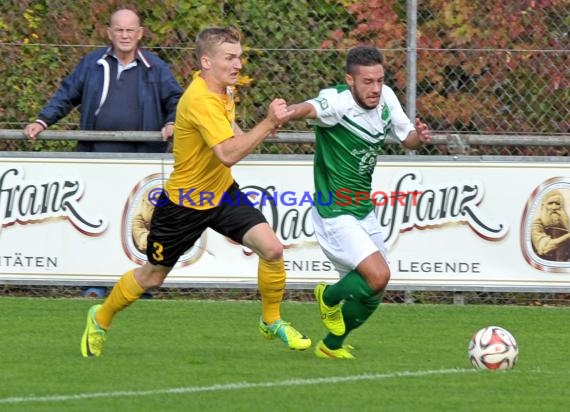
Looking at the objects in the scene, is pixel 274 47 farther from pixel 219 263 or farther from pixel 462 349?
pixel 462 349

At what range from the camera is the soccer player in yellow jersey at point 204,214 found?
7.97 m

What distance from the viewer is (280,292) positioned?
8195mm

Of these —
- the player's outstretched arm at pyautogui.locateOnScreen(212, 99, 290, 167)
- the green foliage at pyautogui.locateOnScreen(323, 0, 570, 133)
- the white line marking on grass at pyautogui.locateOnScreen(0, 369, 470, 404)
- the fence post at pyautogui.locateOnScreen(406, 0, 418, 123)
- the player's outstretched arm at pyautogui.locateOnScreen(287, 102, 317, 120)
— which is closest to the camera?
the white line marking on grass at pyautogui.locateOnScreen(0, 369, 470, 404)

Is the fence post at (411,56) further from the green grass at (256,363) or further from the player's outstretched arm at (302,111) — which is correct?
the player's outstretched arm at (302,111)

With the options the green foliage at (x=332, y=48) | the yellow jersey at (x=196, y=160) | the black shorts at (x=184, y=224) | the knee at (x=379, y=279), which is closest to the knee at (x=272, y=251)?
the black shorts at (x=184, y=224)

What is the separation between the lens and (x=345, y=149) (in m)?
8.09

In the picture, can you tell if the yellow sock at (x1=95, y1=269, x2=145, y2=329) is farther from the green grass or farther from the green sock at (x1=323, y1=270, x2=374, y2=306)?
the green sock at (x1=323, y1=270, x2=374, y2=306)

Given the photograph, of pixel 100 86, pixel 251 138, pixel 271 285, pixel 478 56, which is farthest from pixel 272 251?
pixel 478 56

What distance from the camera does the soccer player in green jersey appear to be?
7914mm

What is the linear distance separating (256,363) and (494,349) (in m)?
1.39

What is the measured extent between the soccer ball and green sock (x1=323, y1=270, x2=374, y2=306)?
2.43 ft

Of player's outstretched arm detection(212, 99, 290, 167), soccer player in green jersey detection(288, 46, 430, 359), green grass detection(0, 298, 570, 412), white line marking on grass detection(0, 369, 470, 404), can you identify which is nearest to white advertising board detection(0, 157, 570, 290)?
green grass detection(0, 298, 570, 412)

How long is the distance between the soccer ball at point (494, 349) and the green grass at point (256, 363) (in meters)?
0.09

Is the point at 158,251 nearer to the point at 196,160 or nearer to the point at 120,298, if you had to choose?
the point at 120,298
